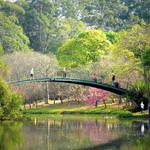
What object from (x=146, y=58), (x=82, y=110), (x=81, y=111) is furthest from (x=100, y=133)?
(x=82, y=110)

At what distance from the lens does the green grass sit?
59231 mm

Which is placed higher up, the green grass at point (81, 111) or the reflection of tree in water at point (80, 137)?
the green grass at point (81, 111)

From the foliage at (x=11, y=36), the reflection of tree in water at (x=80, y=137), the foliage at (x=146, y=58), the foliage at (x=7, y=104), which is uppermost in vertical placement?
the foliage at (x=11, y=36)

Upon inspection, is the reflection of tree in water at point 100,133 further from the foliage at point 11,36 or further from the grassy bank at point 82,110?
the foliage at point 11,36

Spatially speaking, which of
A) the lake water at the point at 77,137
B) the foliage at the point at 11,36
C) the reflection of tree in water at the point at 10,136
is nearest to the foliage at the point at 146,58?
the lake water at the point at 77,137

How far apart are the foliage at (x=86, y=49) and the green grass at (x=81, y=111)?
15089 mm

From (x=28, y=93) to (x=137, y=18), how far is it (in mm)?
35605

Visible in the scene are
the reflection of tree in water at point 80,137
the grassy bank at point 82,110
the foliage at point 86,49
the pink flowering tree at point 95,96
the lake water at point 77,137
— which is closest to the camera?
the lake water at point 77,137

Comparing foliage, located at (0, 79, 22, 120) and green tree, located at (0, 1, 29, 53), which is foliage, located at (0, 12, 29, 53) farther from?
foliage, located at (0, 79, 22, 120)

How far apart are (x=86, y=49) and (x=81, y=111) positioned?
2286 cm

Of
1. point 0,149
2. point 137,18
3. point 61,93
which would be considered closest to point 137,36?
point 61,93

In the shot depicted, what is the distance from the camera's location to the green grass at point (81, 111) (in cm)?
5923

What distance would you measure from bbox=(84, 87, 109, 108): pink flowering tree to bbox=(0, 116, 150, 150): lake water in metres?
24.7

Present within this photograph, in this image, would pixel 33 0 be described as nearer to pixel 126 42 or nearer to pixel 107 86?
pixel 126 42
